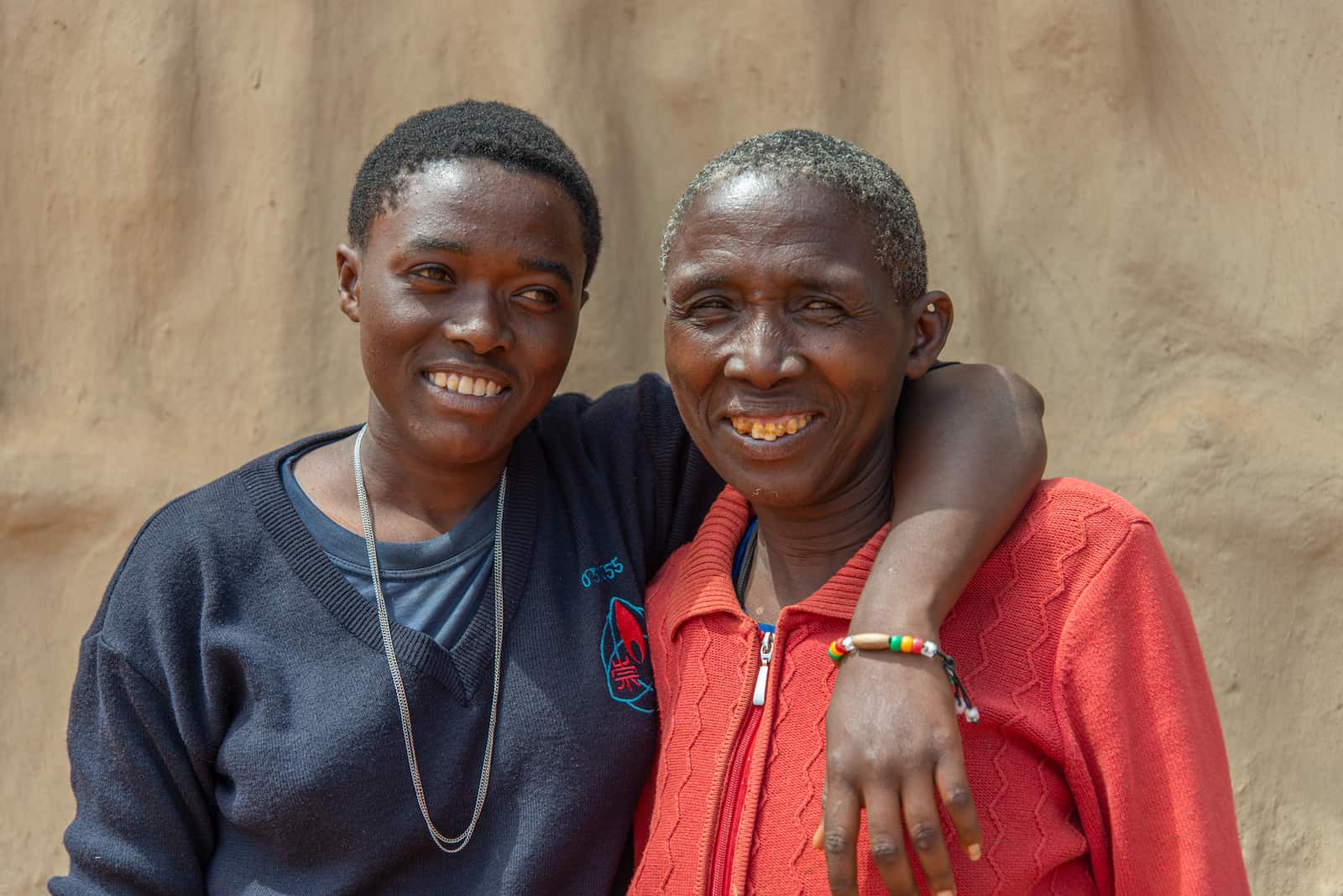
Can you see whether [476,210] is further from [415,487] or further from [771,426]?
[771,426]

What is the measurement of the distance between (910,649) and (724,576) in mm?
482

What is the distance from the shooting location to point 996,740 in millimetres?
1779

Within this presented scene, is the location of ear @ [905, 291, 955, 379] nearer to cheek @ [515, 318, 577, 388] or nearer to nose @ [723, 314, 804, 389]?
nose @ [723, 314, 804, 389]

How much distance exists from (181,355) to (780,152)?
1.72 metres

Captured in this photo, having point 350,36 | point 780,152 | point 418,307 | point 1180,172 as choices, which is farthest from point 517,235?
point 1180,172

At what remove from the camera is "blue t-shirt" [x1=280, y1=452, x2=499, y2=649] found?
2162 millimetres

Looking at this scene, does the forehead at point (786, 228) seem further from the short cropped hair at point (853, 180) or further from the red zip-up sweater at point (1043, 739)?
the red zip-up sweater at point (1043, 739)

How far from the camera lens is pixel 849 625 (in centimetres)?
186

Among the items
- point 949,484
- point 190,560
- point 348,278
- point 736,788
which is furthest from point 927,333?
point 190,560

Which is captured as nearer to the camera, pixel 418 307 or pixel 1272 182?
pixel 418 307

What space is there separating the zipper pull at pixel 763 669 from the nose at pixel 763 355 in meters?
0.36

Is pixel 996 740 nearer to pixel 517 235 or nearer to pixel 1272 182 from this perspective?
pixel 517 235

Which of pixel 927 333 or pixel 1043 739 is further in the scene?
pixel 927 333

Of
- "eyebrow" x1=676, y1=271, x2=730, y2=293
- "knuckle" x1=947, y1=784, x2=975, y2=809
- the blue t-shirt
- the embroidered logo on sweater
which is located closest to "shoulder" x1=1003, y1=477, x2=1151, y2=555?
"knuckle" x1=947, y1=784, x2=975, y2=809
